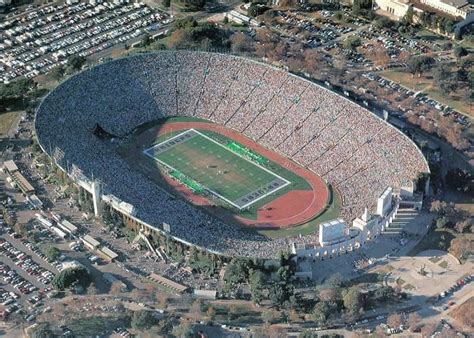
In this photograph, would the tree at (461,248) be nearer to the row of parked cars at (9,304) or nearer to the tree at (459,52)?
the tree at (459,52)

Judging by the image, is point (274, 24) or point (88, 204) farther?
point (274, 24)

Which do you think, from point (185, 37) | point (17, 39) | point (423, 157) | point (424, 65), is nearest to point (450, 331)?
point (423, 157)

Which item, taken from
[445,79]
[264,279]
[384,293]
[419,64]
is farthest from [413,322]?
[419,64]

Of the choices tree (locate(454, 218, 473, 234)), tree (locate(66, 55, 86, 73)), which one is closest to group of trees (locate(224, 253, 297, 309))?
tree (locate(454, 218, 473, 234))

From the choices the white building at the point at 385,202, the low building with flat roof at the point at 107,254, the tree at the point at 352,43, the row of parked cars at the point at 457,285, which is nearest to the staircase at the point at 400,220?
the white building at the point at 385,202

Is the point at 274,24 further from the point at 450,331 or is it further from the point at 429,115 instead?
the point at 450,331

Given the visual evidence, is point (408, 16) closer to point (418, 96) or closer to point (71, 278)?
point (418, 96)
